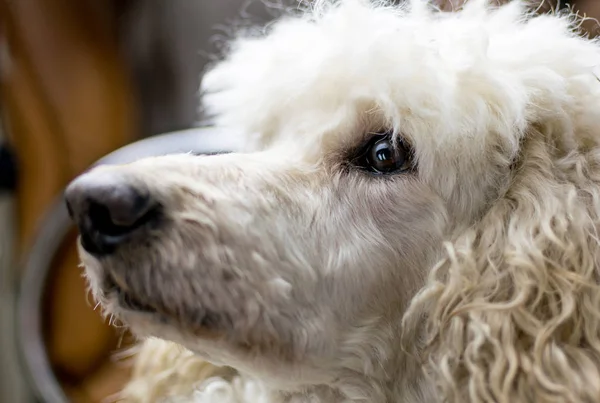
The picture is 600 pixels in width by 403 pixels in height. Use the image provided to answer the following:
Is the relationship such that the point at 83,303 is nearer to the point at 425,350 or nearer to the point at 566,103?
the point at 425,350

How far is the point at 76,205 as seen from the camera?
620 millimetres

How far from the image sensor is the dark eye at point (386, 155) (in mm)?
729

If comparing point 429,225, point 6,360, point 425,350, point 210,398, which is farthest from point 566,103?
point 6,360

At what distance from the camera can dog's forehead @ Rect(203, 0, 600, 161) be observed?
2.27ft

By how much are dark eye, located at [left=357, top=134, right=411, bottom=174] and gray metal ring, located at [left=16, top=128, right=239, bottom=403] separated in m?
0.57

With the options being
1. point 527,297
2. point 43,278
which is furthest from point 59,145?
point 527,297

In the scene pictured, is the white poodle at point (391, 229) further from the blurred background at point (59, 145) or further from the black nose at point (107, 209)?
the blurred background at point (59, 145)

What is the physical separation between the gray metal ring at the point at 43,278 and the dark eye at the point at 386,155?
1.89 ft

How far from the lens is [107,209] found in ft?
2.00

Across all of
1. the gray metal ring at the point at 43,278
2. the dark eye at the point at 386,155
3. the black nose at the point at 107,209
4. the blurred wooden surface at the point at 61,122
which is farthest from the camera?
the blurred wooden surface at the point at 61,122

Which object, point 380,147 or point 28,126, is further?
point 28,126

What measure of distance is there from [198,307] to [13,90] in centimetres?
112

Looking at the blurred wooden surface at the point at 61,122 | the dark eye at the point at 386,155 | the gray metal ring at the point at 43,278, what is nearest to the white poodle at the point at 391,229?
the dark eye at the point at 386,155

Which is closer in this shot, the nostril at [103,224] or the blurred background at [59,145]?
the nostril at [103,224]
